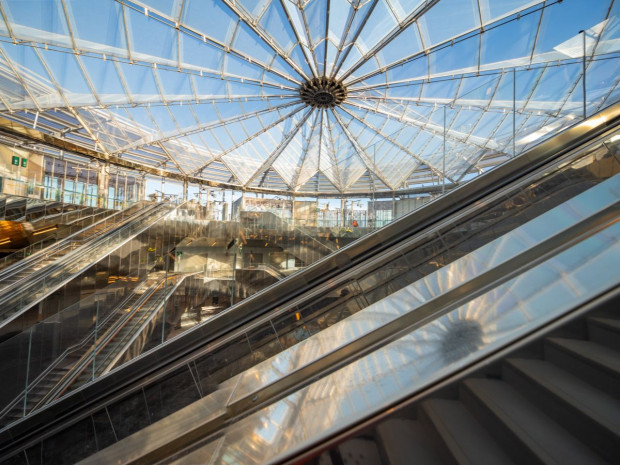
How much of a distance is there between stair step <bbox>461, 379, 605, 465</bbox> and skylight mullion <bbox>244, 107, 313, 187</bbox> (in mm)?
26357

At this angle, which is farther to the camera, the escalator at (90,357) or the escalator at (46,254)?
the escalator at (46,254)

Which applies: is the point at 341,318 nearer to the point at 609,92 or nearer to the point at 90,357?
the point at 90,357

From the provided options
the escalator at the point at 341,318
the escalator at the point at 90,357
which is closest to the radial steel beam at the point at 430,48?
the escalator at the point at 341,318

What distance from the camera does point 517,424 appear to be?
59.7 inches

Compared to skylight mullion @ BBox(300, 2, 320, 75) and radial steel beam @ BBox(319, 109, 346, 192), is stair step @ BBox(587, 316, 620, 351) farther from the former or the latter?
radial steel beam @ BBox(319, 109, 346, 192)

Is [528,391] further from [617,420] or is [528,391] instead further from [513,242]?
[513,242]

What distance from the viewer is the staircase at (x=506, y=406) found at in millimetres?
1500

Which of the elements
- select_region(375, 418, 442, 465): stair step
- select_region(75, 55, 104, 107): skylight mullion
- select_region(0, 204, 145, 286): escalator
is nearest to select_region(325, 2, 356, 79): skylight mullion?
select_region(75, 55, 104, 107): skylight mullion

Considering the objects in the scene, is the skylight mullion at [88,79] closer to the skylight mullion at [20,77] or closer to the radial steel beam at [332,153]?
the skylight mullion at [20,77]

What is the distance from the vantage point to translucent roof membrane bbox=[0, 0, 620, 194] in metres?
7.28

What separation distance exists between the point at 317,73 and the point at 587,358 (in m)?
22.3

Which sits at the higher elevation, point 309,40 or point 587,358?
point 309,40

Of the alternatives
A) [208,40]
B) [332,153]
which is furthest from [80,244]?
[332,153]

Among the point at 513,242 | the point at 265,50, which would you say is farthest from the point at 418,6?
the point at 513,242
